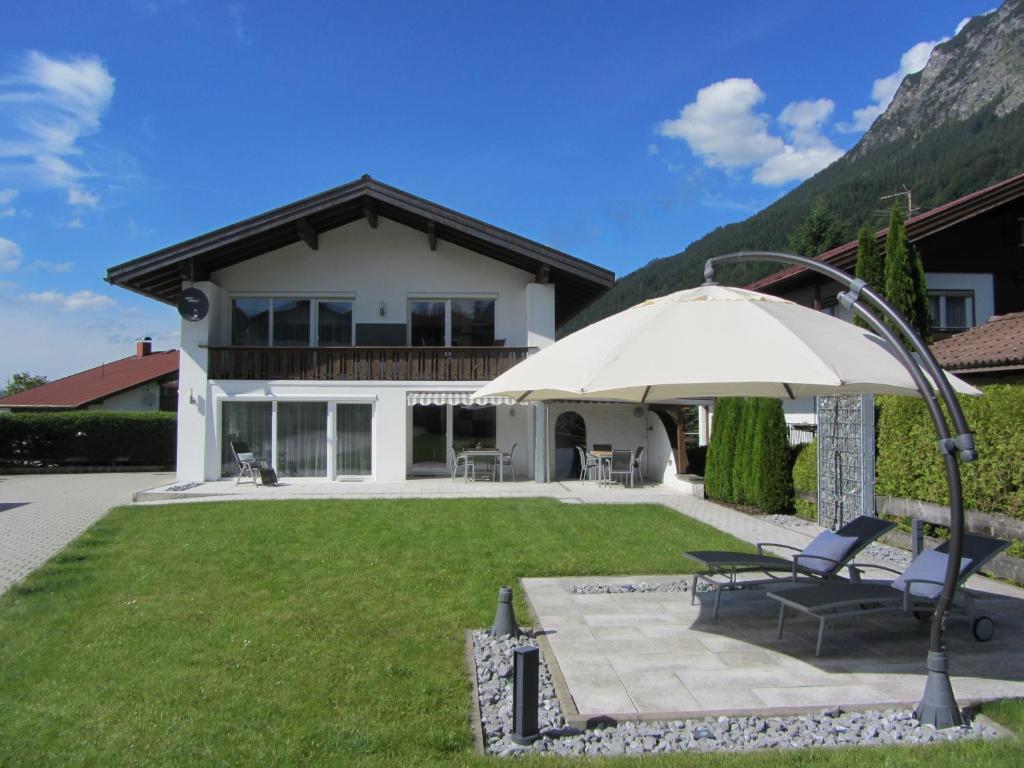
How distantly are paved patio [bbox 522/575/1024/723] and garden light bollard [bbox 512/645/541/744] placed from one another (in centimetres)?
36

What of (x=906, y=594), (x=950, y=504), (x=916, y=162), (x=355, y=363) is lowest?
(x=906, y=594)

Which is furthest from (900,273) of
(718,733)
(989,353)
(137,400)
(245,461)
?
(137,400)

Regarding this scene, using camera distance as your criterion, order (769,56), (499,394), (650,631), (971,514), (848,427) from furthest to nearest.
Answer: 1. (769,56)
2. (848,427)
3. (971,514)
4. (650,631)
5. (499,394)

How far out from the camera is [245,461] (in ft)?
64.5

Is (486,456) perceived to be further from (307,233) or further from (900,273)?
(900,273)

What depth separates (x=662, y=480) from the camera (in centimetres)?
2041

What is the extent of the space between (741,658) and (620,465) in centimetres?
1566

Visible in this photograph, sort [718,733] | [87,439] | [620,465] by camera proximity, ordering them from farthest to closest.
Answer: [87,439], [620,465], [718,733]

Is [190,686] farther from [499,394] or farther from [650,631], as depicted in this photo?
[650,631]

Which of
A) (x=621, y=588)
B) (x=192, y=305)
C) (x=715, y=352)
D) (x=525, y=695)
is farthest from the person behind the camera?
(x=192, y=305)

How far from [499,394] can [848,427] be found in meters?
8.54

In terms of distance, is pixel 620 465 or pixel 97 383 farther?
pixel 97 383

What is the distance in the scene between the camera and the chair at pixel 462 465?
20781mm

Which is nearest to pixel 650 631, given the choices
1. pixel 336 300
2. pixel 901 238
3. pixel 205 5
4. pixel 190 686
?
pixel 190 686
